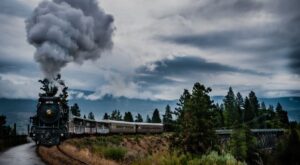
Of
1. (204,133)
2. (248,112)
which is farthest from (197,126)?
(248,112)

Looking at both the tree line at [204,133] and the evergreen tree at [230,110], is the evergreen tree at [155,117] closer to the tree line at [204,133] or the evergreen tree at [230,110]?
the evergreen tree at [230,110]

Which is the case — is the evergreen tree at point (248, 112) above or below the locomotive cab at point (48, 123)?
above

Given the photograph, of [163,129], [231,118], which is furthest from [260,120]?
[163,129]

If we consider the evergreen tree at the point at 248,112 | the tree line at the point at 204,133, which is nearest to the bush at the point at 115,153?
the tree line at the point at 204,133

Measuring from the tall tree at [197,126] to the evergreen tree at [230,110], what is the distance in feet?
254

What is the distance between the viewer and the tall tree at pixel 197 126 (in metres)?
20.4

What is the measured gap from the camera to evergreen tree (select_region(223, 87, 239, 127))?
352 ft

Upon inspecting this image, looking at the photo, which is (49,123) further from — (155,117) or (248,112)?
(155,117)

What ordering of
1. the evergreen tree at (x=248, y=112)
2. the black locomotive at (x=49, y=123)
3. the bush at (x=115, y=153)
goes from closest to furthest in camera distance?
the bush at (x=115, y=153)
the black locomotive at (x=49, y=123)
the evergreen tree at (x=248, y=112)

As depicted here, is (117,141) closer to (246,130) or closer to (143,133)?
(143,133)

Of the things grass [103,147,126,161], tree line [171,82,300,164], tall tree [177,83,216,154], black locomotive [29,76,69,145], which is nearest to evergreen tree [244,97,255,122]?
tree line [171,82,300,164]

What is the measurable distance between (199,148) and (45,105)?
47.8 feet

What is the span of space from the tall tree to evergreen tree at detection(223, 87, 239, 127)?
3049 inches

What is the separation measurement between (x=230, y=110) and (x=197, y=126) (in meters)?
97.1
